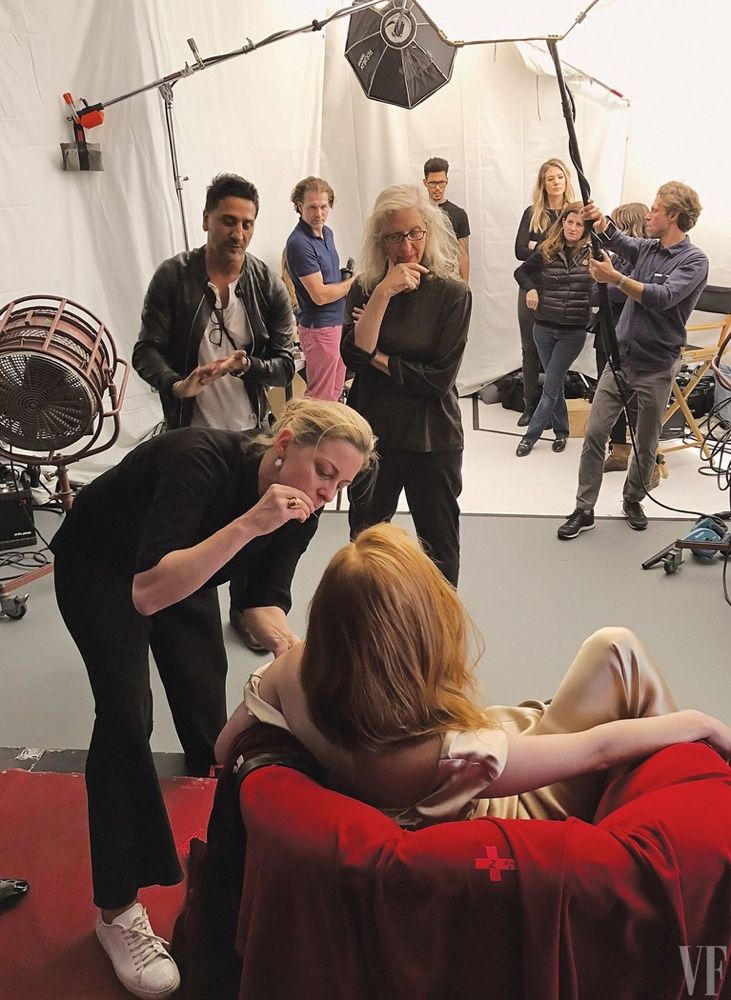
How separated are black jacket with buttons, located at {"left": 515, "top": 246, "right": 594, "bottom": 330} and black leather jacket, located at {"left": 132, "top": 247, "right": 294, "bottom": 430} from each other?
223 centimetres

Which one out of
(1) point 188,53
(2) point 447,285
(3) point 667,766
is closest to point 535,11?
(2) point 447,285

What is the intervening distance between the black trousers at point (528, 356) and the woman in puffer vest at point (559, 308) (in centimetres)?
34

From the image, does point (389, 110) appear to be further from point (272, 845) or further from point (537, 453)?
point (272, 845)

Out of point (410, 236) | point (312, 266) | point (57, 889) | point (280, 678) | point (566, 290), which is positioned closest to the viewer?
point (280, 678)

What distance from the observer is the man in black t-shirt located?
508 cm

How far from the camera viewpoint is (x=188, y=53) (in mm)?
4613

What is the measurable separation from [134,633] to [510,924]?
0.92 meters

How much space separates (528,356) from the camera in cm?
530

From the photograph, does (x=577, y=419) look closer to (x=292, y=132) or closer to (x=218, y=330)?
(x=292, y=132)

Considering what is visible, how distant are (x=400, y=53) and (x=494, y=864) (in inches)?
148

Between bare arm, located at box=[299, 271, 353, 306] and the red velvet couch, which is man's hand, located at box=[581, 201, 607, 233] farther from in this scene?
the red velvet couch

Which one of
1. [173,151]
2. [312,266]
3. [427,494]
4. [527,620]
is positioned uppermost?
[173,151]

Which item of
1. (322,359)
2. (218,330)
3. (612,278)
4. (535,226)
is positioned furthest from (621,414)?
(218,330)

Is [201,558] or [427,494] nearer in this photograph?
[201,558]
